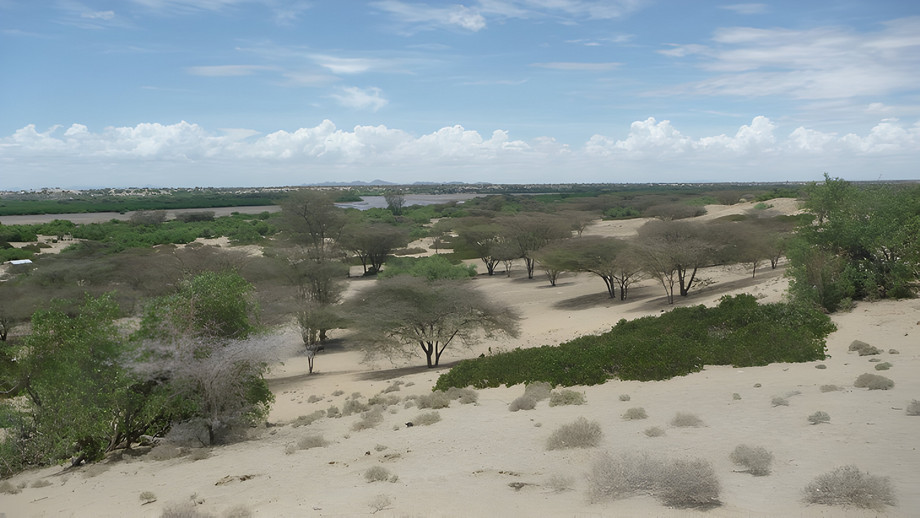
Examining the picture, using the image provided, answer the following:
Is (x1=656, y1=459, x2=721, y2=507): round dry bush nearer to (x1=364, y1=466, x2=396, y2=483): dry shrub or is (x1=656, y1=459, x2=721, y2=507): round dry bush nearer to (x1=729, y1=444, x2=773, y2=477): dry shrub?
(x1=729, y1=444, x2=773, y2=477): dry shrub

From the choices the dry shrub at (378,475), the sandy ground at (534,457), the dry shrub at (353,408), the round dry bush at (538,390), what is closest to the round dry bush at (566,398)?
the sandy ground at (534,457)

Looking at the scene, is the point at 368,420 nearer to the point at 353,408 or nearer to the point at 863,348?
the point at 353,408

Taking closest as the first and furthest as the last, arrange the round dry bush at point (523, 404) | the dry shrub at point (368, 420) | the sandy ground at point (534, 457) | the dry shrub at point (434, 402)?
the sandy ground at point (534, 457) → the round dry bush at point (523, 404) → the dry shrub at point (368, 420) → the dry shrub at point (434, 402)

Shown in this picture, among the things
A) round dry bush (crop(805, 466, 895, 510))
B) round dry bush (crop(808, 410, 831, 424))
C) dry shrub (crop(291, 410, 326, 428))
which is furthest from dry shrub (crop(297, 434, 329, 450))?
round dry bush (crop(808, 410, 831, 424))

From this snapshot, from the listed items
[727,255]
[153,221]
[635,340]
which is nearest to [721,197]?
[727,255]

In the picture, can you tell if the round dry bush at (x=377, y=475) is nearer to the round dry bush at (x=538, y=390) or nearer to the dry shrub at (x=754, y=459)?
the dry shrub at (x=754, y=459)

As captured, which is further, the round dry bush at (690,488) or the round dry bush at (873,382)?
the round dry bush at (873,382)
